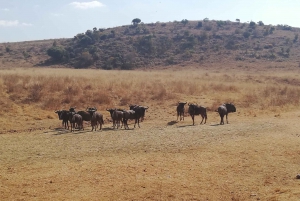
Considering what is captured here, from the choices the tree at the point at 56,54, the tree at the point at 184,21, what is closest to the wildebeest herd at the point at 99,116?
the tree at the point at 56,54

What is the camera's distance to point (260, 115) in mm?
25891

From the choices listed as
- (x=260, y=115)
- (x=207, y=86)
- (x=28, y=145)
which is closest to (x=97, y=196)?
(x=28, y=145)

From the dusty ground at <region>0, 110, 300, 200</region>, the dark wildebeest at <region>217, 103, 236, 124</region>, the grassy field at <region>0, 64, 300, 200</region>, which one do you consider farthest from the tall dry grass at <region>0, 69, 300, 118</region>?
the dusty ground at <region>0, 110, 300, 200</region>

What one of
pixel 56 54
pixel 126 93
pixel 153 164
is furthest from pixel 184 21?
pixel 153 164

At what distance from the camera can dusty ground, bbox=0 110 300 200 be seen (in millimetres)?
10539

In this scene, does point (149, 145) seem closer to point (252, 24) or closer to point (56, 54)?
→ point (56, 54)

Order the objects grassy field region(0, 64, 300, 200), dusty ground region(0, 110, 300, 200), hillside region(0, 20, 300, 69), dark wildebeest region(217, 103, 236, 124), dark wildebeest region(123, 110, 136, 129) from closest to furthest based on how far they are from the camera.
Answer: dusty ground region(0, 110, 300, 200)
grassy field region(0, 64, 300, 200)
dark wildebeest region(123, 110, 136, 129)
dark wildebeest region(217, 103, 236, 124)
hillside region(0, 20, 300, 69)

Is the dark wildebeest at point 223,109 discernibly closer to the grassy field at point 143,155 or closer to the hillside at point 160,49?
the grassy field at point 143,155

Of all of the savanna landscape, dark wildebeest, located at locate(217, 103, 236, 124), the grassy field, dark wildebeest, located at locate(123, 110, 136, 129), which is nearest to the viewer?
the grassy field

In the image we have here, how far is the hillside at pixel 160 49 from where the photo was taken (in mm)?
67562

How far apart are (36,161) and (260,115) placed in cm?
1796

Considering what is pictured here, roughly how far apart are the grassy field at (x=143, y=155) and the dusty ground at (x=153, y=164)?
31 millimetres

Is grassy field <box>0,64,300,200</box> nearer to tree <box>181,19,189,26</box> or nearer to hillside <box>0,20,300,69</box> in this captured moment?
hillside <box>0,20,300,69</box>

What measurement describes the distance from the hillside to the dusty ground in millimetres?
45344
